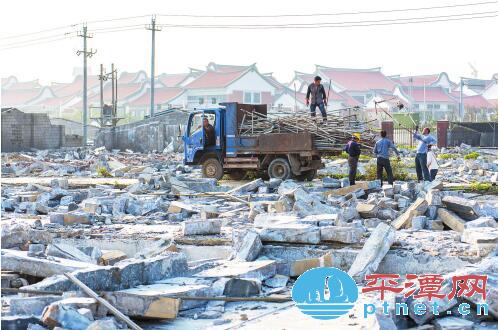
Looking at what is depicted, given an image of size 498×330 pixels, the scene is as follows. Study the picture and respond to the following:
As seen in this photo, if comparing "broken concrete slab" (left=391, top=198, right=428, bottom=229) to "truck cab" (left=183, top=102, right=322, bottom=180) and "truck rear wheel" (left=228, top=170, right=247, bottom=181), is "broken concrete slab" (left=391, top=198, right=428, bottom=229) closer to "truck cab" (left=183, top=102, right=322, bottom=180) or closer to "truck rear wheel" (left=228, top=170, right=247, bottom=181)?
"truck cab" (left=183, top=102, right=322, bottom=180)

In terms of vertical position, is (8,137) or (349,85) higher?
(349,85)

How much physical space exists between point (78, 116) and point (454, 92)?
36158 mm

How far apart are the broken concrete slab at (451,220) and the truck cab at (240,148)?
26.4ft

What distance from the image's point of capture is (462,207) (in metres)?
10.3

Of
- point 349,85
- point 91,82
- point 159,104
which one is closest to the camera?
point 159,104

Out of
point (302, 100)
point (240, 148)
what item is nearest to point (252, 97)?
point (302, 100)

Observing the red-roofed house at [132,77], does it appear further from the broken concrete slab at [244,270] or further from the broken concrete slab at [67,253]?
the broken concrete slab at [244,270]

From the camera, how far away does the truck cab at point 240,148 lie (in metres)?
18.5

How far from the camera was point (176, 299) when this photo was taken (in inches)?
239

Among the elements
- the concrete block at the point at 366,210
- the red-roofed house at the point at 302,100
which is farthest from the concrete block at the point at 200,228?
the red-roofed house at the point at 302,100

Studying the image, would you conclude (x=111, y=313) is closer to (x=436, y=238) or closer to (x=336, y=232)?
(x=336, y=232)

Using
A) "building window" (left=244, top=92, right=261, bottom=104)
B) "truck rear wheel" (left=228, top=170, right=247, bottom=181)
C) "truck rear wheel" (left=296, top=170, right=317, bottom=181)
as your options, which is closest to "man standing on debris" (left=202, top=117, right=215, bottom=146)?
"truck rear wheel" (left=228, top=170, right=247, bottom=181)

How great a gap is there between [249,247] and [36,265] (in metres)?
2.33

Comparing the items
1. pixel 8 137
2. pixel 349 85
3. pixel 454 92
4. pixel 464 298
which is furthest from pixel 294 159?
pixel 454 92
